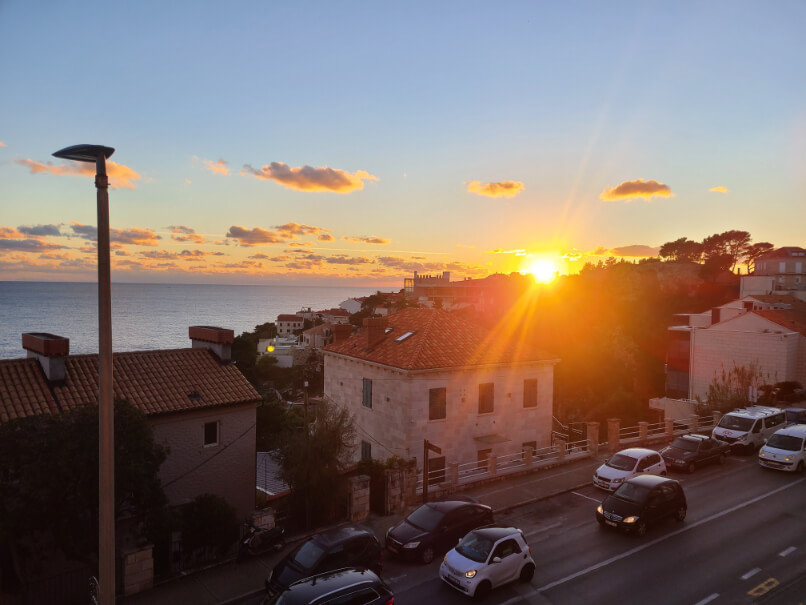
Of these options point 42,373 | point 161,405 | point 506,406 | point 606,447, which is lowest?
point 606,447

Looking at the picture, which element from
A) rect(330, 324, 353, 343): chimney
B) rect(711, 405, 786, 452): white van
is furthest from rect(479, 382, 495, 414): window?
rect(711, 405, 786, 452): white van

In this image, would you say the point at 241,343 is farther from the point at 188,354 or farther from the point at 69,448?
the point at 69,448

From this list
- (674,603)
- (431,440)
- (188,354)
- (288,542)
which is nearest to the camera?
(674,603)

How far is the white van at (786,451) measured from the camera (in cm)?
2386

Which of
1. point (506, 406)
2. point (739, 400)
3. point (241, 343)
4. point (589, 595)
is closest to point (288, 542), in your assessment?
point (589, 595)

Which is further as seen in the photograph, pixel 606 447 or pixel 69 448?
pixel 606 447

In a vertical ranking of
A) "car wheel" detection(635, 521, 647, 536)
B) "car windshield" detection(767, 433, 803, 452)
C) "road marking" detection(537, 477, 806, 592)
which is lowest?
"road marking" detection(537, 477, 806, 592)

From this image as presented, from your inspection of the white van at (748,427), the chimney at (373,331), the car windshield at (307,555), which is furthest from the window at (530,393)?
the car windshield at (307,555)

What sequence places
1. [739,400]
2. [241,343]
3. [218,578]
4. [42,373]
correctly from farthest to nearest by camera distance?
[241,343] → [739,400] → [42,373] → [218,578]

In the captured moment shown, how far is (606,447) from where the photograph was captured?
28594 mm

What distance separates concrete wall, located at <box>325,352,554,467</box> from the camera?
88.8 feet

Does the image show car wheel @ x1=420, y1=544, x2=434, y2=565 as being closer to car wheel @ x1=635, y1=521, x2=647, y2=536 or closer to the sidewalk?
the sidewalk

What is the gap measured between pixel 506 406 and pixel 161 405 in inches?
733

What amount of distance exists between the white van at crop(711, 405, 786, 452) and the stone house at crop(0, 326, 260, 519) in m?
24.6
